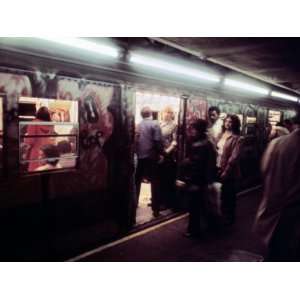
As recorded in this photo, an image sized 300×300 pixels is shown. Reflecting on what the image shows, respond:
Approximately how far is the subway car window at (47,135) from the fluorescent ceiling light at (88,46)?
0.90 m

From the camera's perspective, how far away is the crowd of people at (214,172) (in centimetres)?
383

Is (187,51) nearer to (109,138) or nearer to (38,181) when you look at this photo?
(109,138)

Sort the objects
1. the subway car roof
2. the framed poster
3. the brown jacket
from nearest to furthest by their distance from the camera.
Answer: the subway car roof < the brown jacket < the framed poster

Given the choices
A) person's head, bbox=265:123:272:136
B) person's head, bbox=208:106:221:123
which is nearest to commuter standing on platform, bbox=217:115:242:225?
person's head, bbox=208:106:221:123

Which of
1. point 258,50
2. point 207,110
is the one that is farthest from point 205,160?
point 207,110

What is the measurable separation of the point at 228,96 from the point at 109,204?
17.6 ft

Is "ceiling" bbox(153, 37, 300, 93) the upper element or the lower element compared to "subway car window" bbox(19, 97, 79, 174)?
upper

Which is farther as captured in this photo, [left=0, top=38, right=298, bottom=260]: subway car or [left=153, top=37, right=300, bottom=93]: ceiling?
[left=153, top=37, right=300, bottom=93]: ceiling

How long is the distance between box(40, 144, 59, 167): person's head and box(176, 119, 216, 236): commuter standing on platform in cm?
244

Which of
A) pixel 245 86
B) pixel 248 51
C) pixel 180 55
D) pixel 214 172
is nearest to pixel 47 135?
pixel 214 172

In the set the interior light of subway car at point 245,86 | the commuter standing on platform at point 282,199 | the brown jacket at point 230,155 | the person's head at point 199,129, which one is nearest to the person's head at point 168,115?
the interior light of subway car at point 245,86

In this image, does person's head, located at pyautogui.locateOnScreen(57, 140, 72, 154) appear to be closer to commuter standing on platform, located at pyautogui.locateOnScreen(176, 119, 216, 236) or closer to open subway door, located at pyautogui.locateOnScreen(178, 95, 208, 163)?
commuter standing on platform, located at pyautogui.locateOnScreen(176, 119, 216, 236)

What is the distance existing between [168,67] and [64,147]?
9.63 feet

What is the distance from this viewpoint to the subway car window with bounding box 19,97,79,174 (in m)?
4.61
